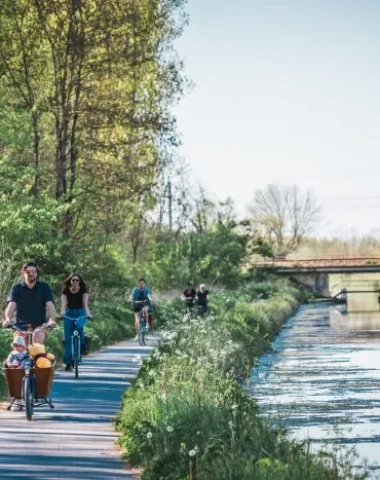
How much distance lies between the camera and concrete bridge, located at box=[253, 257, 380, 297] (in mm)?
115000

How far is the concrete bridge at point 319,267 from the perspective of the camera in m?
115

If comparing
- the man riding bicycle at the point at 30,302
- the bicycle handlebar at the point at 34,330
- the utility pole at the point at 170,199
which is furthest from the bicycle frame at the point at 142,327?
the utility pole at the point at 170,199

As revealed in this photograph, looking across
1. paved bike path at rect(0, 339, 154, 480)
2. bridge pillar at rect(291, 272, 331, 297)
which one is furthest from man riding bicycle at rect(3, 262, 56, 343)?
bridge pillar at rect(291, 272, 331, 297)

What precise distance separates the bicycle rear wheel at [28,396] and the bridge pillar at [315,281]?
98227 millimetres

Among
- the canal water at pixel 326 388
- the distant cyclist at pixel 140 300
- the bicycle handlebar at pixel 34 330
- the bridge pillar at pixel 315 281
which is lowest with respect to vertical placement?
the canal water at pixel 326 388

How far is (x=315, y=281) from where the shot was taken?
120 metres

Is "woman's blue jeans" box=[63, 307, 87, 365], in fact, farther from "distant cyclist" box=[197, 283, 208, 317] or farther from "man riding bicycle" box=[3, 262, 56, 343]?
"distant cyclist" box=[197, 283, 208, 317]

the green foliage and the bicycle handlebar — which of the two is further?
the green foliage

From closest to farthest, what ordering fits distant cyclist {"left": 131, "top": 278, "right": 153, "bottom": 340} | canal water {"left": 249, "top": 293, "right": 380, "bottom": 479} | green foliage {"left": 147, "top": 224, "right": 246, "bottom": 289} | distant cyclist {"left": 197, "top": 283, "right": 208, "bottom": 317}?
canal water {"left": 249, "top": 293, "right": 380, "bottom": 479} → distant cyclist {"left": 131, "top": 278, "right": 153, "bottom": 340} → distant cyclist {"left": 197, "top": 283, "right": 208, "bottom": 317} → green foliage {"left": 147, "top": 224, "right": 246, "bottom": 289}

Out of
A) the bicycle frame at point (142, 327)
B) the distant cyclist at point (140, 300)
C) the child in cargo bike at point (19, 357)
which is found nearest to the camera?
the child in cargo bike at point (19, 357)

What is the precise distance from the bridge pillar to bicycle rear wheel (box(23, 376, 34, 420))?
322 feet

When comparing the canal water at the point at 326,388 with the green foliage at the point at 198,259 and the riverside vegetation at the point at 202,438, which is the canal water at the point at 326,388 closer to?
the riverside vegetation at the point at 202,438

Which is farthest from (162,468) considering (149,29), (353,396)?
(149,29)

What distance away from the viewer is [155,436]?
1438 centimetres
